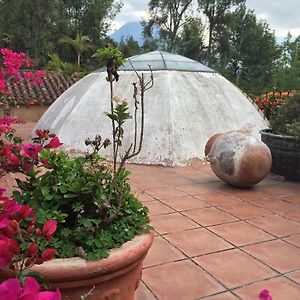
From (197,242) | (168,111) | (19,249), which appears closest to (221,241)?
(197,242)

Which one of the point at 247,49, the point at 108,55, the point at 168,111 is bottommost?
the point at 168,111

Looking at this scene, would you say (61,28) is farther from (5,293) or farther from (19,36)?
(5,293)

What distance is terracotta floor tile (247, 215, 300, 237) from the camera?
11.4ft

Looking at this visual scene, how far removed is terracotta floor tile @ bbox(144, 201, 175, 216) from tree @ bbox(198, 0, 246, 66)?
22.3 m

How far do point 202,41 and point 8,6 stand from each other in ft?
42.0

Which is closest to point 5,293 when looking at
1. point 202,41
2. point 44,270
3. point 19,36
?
point 44,270

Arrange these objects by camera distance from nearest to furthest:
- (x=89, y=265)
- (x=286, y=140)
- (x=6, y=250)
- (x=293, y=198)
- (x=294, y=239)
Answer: (x=6, y=250), (x=89, y=265), (x=294, y=239), (x=293, y=198), (x=286, y=140)

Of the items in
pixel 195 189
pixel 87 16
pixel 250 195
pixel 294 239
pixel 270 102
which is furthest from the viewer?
pixel 87 16

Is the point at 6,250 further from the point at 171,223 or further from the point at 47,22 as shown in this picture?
the point at 47,22

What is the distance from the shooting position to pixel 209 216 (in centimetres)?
386

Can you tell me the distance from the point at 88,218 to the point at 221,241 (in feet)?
5.97

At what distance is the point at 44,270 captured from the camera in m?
1.51

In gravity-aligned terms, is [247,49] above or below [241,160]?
above

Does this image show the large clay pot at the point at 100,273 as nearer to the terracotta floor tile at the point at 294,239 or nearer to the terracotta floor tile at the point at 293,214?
the terracotta floor tile at the point at 294,239
